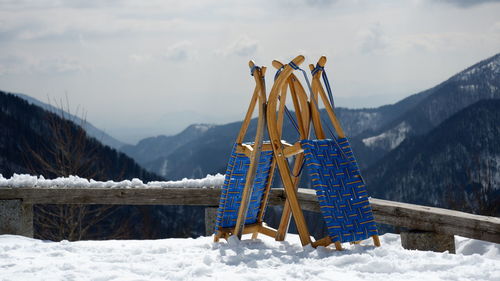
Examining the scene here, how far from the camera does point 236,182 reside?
16.6ft

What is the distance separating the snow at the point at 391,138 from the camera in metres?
172

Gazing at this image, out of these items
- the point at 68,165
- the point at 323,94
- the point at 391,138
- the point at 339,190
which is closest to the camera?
the point at 339,190

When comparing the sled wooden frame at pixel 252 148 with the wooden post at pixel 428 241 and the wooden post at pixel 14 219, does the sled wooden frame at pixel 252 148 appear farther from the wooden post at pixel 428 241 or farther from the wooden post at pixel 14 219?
the wooden post at pixel 14 219

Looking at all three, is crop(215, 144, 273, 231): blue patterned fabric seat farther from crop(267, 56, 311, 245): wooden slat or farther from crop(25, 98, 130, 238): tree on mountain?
crop(25, 98, 130, 238): tree on mountain

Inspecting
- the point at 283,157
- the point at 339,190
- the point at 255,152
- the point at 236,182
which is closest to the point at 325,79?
the point at 283,157

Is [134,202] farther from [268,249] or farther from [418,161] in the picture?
[418,161]

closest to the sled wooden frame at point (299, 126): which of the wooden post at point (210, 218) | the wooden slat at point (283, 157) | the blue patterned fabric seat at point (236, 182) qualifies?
the wooden slat at point (283, 157)

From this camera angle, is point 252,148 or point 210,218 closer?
point 252,148

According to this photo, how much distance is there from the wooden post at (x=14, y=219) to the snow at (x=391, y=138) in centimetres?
16976

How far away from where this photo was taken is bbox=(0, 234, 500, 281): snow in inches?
152

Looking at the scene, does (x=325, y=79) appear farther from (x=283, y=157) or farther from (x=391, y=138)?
(x=391, y=138)

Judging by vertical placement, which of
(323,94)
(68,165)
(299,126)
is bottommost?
(68,165)

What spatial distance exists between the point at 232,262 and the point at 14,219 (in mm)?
2599

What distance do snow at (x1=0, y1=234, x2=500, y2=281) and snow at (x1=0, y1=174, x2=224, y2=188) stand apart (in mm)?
734
